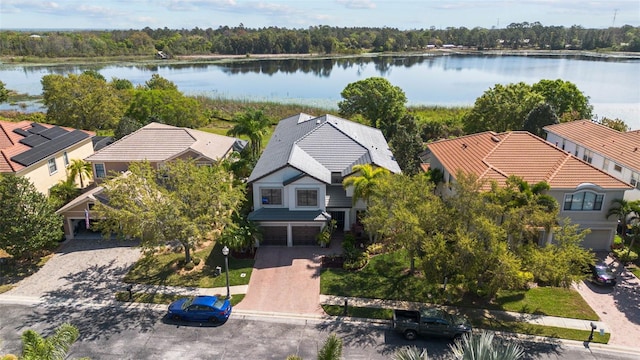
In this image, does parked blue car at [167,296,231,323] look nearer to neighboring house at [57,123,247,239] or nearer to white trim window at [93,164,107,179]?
neighboring house at [57,123,247,239]

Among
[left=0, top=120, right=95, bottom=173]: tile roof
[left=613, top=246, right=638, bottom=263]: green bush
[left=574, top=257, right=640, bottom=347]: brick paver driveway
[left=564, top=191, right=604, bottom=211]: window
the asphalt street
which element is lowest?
the asphalt street

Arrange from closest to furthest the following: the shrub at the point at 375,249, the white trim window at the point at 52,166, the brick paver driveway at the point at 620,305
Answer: the brick paver driveway at the point at 620,305 → the shrub at the point at 375,249 → the white trim window at the point at 52,166

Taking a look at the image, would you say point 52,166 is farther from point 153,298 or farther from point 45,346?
point 45,346

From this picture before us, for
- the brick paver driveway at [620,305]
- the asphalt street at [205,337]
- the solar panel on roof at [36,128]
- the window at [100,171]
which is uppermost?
the solar panel on roof at [36,128]

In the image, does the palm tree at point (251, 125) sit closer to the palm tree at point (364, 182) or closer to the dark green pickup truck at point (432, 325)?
the palm tree at point (364, 182)

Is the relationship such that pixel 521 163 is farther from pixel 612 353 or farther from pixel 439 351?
pixel 439 351

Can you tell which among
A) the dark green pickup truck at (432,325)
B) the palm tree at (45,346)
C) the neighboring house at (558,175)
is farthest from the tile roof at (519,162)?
the palm tree at (45,346)

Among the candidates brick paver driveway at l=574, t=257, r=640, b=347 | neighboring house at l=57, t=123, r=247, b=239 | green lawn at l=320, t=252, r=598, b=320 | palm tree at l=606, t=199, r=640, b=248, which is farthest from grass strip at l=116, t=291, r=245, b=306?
palm tree at l=606, t=199, r=640, b=248

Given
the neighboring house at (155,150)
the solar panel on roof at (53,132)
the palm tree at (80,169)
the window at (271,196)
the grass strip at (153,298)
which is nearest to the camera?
the grass strip at (153,298)
